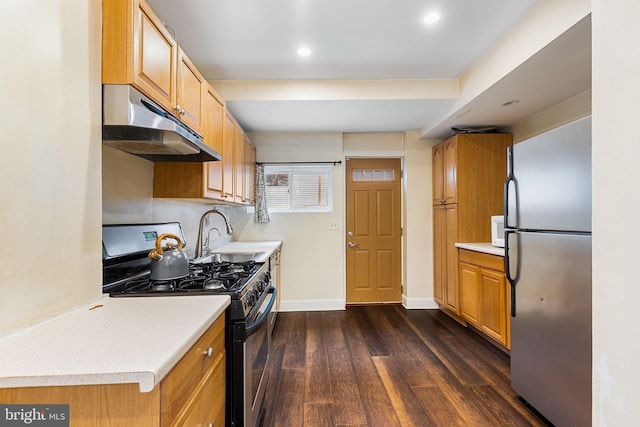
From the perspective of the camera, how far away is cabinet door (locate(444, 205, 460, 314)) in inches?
130

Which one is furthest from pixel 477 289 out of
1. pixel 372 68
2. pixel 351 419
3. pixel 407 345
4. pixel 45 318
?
pixel 45 318

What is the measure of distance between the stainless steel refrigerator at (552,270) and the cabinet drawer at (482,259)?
23.8 inches

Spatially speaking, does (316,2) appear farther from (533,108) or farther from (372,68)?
(533,108)

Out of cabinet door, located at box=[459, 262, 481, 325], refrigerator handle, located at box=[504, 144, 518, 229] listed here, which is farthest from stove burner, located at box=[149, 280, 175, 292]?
cabinet door, located at box=[459, 262, 481, 325]

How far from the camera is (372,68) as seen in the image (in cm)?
256

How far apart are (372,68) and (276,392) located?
267 cm

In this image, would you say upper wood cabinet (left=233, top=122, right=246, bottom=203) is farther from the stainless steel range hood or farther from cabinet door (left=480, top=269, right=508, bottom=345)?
cabinet door (left=480, top=269, right=508, bottom=345)

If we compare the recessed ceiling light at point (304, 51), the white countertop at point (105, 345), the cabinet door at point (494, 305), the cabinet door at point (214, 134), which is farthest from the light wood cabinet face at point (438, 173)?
the white countertop at point (105, 345)

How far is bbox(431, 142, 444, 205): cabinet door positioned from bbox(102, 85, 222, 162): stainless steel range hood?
3026mm

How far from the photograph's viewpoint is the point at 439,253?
3748 millimetres

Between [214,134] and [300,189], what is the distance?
1.88 meters

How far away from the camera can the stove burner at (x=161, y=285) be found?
135cm

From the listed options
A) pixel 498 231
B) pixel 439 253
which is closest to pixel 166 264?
pixel 498 231

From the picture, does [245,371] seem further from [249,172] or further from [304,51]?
[249,172]
